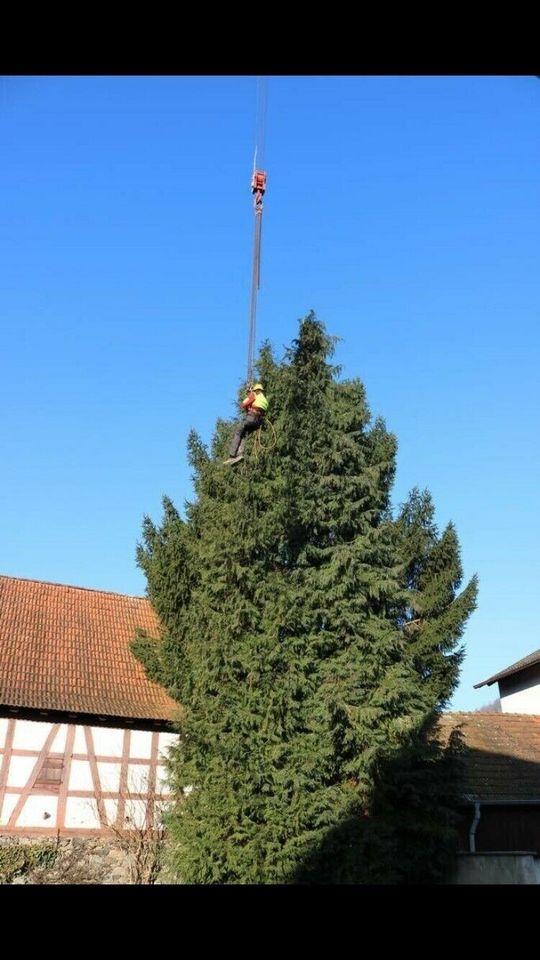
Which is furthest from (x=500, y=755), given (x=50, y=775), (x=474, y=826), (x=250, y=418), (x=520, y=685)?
(x=250, y=418)

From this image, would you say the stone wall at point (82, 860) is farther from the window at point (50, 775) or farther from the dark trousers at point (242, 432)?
the dark trousers at point (242, 432)

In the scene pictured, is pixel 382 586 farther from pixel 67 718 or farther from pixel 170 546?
pixel 67 718

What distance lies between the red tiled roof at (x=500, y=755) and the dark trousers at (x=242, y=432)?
6435mm

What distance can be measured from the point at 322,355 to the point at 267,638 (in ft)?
18.4

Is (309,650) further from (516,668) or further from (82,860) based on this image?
(516,668)

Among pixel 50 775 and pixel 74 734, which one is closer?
pixel 50 775

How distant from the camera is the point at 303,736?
40.1ft

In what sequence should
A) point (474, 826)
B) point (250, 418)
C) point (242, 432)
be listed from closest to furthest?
1. point (250, 418)
2. point (242, 432)
3. point (474, 826)

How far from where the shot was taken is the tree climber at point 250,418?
508 inches

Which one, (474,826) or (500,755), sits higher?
(500,755)

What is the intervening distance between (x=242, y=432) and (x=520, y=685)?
1715 cm

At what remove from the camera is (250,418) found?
13039mm

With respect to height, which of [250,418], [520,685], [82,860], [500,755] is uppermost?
[250,418]
